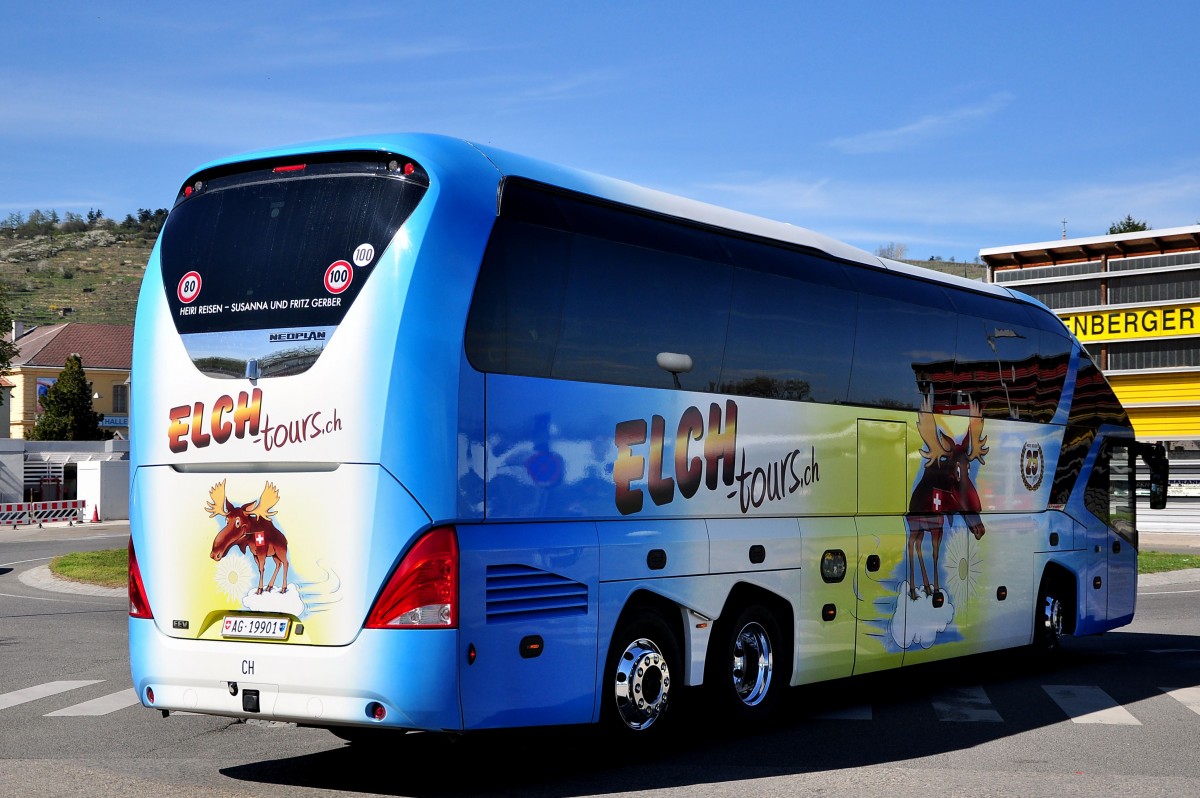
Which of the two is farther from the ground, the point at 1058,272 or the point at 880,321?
the point at 1058,272

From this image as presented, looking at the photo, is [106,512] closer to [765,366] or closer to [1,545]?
[1,545]

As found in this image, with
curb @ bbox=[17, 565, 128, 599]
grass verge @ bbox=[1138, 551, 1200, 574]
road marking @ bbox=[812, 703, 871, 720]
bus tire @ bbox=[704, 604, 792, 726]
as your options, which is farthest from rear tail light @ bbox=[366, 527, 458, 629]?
grass verge @ bbox=[1138, 551, 1200, 574]

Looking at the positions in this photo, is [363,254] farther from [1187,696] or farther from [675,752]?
[1187,696]

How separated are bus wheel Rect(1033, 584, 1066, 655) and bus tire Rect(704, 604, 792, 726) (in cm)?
485

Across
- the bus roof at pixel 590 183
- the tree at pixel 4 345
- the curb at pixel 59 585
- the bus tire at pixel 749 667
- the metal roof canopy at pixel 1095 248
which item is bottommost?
the curb at pixel 59 585

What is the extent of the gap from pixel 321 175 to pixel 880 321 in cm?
540

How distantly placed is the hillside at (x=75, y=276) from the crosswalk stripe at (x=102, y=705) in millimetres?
126052

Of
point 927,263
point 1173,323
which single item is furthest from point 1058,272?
point 927,263

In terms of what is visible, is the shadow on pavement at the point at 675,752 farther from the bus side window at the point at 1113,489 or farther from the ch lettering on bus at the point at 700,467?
the bus side window at the point at 1113,489

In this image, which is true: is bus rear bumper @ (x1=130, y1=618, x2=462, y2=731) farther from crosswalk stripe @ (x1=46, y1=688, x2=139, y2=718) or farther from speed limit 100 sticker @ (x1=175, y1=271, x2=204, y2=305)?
crosswalk stripe @ (x1=46, y1=688, x2=139, y2=718)

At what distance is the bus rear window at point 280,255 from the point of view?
779cm

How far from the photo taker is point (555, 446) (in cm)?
827

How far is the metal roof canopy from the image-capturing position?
50312 mm

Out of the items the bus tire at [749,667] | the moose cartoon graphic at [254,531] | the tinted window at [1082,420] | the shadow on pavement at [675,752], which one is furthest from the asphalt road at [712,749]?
the tinted window at [1082,420]
